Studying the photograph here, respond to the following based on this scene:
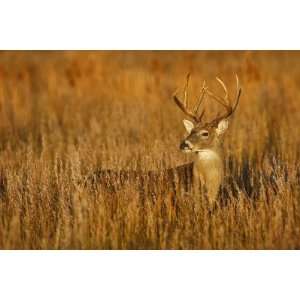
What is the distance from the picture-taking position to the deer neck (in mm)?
10875

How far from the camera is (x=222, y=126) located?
1083 centimetres

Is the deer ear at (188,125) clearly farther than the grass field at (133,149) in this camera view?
Yes

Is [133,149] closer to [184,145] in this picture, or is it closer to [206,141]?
[184,145]

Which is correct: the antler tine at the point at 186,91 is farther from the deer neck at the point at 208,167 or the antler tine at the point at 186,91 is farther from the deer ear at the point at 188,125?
the deer neck at the point at 208,167

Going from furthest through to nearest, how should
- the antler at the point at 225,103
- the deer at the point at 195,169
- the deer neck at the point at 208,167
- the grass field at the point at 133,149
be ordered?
the deer neck at the point at 208,167
the antler at the point at 225,103
the deer at the point at 195,169
the grass field at the point at 133,149

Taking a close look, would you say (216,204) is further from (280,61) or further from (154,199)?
(280,61)

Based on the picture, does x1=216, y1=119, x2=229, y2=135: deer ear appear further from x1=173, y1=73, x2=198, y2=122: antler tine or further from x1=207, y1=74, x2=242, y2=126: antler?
x1=173, y1=73, x2=198, y2=122: antler tine

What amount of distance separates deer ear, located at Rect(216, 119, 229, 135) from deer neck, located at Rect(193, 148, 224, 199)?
0.60 ft

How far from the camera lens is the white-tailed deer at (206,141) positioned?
10.8 meters

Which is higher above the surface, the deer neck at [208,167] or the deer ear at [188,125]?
the deer ear at [188,125]

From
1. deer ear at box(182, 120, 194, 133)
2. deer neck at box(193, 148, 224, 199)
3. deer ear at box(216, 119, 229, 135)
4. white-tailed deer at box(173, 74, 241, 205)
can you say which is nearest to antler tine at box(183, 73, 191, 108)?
white-tailed deer at box(173, 74, 241, 205)

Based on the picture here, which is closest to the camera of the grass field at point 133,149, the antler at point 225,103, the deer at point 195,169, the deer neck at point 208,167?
the grass field at point 133,149

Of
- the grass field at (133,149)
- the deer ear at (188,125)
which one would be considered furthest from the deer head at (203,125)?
the grass field at (133,149)

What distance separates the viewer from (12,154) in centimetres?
1094
